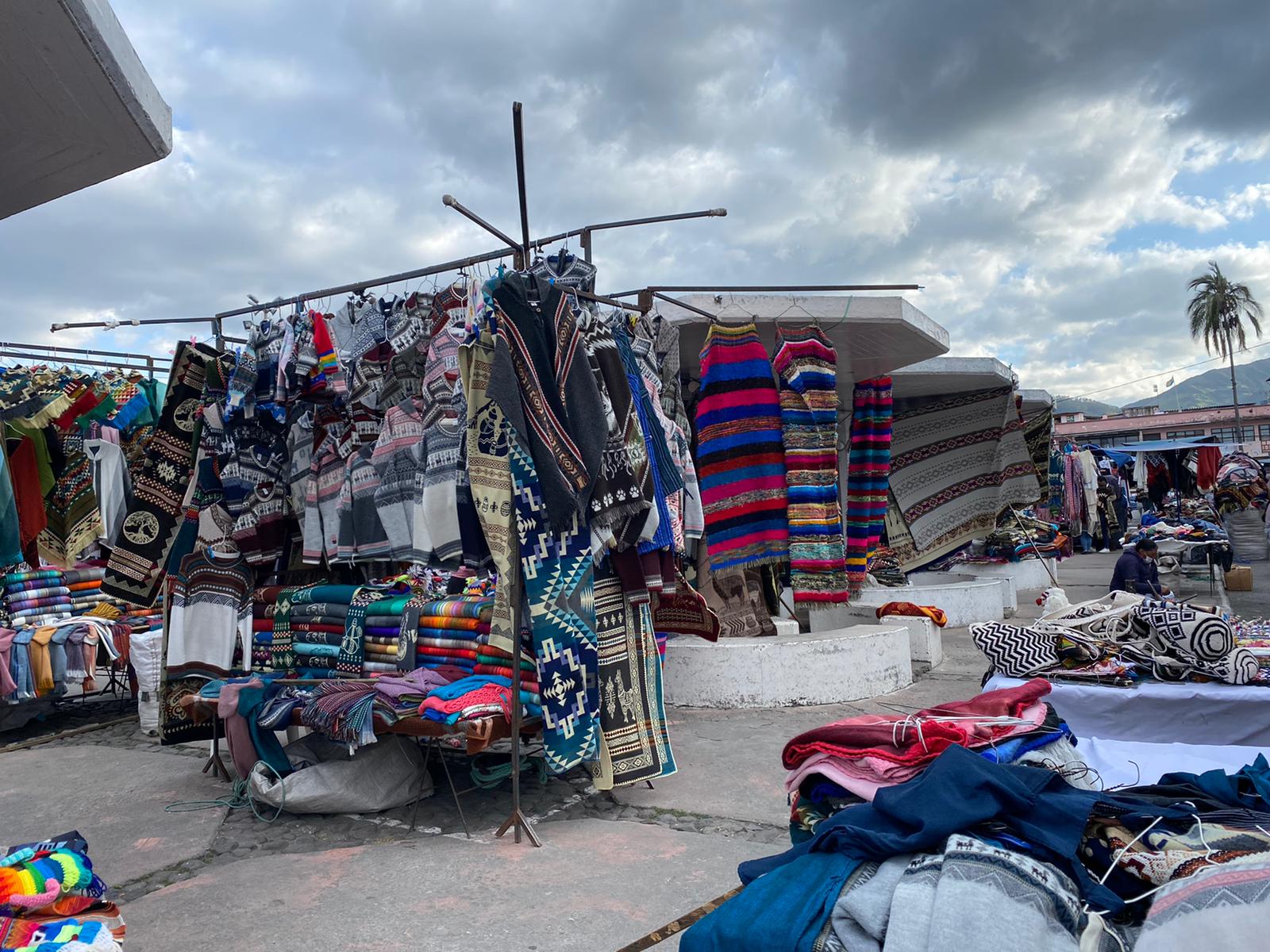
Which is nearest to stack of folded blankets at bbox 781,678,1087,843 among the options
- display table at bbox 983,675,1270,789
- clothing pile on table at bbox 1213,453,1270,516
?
display table at bbox 983,675,1270,789

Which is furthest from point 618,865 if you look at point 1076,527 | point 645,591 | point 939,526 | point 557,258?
point 1076,527

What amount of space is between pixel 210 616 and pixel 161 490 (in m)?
0.85

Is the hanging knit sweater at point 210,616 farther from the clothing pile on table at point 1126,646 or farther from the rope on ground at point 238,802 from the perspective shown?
the clothing pile on table at point 1126,646

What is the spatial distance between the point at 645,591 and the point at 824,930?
2.74m

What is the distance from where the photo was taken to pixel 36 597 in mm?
6938

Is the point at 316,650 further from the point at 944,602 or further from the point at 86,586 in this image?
the point at 944,602

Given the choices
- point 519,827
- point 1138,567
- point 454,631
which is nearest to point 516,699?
point 519,827

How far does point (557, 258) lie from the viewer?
188 inches

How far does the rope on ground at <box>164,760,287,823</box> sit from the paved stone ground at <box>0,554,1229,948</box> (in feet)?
0.15

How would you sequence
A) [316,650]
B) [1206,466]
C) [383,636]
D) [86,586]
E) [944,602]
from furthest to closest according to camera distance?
[1206,466] < [944,602] < [86,586] < [316,650] < [383,636]

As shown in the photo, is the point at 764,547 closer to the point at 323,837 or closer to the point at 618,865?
the point at 618,865

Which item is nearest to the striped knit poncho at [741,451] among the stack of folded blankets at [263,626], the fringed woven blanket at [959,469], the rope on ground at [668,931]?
the stack of folded blankets at [263,626]

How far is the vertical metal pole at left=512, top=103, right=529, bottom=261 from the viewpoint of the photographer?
3.59 meters

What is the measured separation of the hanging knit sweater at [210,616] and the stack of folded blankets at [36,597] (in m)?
2.34
